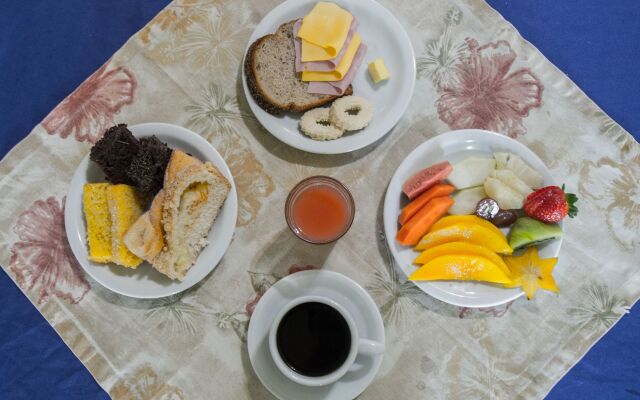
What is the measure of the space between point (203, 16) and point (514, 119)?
1092mm

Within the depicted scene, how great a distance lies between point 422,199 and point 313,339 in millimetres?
515

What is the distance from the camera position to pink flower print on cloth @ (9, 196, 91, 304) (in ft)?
5.01

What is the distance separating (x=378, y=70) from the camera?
1508 mm

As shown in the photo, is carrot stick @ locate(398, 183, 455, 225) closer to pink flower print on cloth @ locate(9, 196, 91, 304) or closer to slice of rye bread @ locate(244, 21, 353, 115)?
slice of rye bread @ locate(244, 21, 353, 115)

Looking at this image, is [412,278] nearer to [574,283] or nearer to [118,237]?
[574,283]

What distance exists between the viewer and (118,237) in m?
1.37

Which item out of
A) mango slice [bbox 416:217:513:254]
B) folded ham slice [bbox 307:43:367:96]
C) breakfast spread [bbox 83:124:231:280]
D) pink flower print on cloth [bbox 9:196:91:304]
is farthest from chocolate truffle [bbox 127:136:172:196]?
mango slice [bbox 416:217:513:254]

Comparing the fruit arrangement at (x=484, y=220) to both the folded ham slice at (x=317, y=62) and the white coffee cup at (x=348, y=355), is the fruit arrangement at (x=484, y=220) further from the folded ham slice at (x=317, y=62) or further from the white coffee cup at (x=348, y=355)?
the folded ham slice at (x=317, y=62)

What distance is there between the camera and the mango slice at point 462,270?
1374mm

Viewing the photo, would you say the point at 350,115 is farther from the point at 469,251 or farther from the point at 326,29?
the point at 469,251

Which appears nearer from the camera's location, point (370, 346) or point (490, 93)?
point (370, 346)

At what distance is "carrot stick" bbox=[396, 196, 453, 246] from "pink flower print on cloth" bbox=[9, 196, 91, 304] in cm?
100

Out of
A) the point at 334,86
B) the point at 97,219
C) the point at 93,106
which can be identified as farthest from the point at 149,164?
the point at 334,86

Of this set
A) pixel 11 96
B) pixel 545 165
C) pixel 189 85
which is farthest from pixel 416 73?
pixel 11 96
